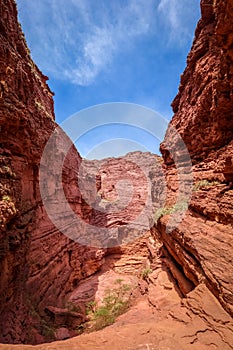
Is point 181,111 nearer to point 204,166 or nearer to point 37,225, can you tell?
point 204,166

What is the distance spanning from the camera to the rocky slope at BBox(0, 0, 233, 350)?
3719mm

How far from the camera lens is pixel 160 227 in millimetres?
9945

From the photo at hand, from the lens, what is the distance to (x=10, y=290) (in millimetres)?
6770

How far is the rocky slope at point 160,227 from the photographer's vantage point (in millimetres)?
3719

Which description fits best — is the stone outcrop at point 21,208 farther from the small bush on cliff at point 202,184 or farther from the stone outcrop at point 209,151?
the small bush on cliff at point 202,184

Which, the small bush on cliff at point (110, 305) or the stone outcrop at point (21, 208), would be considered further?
the small bush on cliff at point (110, 305)

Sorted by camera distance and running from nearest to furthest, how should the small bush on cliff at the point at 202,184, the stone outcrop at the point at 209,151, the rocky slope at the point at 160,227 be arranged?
the rocky slope at the point at 160,227 < the stone outcrop at the point at 209,151 < the small bush on cliff at the point at 202,184

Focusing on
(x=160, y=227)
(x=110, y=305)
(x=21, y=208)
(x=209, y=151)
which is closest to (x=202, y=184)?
(x=209, y=151)

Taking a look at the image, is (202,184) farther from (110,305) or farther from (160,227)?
(110,305)

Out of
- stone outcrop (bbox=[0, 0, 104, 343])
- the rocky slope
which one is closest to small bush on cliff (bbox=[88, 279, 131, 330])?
the rocky slope

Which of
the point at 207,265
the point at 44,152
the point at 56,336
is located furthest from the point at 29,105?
the point at 56,336

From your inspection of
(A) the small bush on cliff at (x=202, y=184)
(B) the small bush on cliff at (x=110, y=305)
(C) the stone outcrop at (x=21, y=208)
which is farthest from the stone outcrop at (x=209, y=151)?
(C) the stone outcrop at (x=21, y=208)

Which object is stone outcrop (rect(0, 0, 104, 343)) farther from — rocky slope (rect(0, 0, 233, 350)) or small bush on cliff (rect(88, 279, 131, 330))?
small bush on cliff (rect(88, 279, 131, 330))

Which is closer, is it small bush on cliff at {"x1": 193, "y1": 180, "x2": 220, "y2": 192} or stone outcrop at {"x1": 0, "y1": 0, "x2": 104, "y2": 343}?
stone outcrop at {"x1": 0, "y1": 0, "x2": 104, "y2": 343}
